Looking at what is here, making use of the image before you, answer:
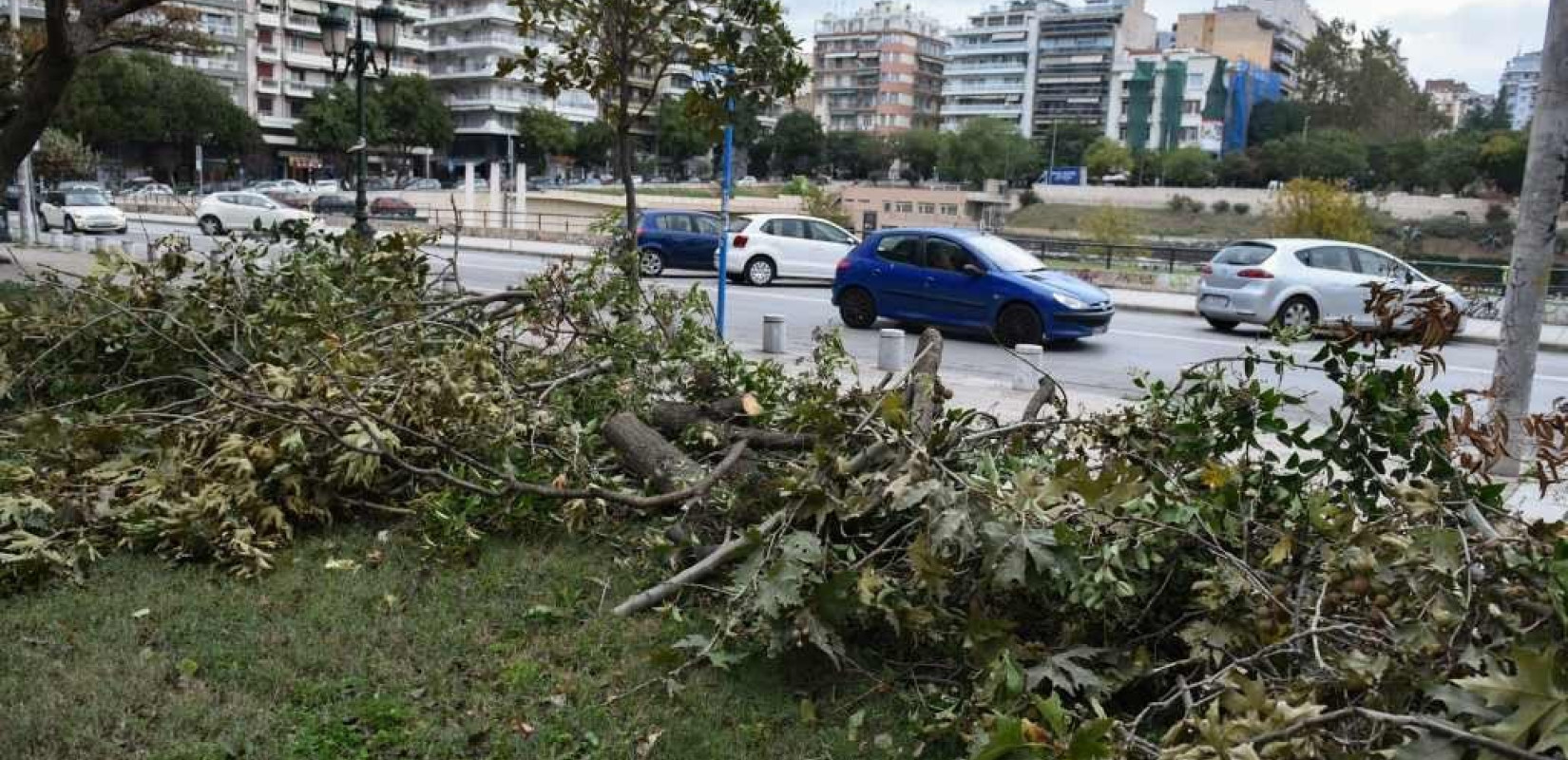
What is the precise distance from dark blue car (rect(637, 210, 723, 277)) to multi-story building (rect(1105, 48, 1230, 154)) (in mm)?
91841

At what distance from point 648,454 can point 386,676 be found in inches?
70.4

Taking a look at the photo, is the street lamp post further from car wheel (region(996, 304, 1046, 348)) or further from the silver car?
the silver car

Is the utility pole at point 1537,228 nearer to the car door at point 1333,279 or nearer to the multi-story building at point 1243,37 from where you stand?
the car door at point 1333,279

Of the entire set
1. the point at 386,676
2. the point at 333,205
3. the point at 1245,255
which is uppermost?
the point at 1245,255

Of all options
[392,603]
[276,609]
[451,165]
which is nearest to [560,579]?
[392,603]

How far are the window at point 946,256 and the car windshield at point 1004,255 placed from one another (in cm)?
18

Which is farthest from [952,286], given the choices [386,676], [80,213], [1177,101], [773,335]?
[1177,101]

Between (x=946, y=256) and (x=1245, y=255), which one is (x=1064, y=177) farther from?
(x=946, y=256)

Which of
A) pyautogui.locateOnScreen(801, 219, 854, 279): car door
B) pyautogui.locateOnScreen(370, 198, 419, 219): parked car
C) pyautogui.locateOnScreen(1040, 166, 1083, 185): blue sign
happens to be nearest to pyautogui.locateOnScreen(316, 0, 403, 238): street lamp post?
pyautogui.locateOnScreen(801, 219, 854, 279): car door

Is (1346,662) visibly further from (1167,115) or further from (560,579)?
(1167,115)

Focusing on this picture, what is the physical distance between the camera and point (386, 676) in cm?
388

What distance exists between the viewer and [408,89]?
79938 mm

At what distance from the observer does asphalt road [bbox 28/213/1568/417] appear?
502 inches

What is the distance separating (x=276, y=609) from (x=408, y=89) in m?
81.6
